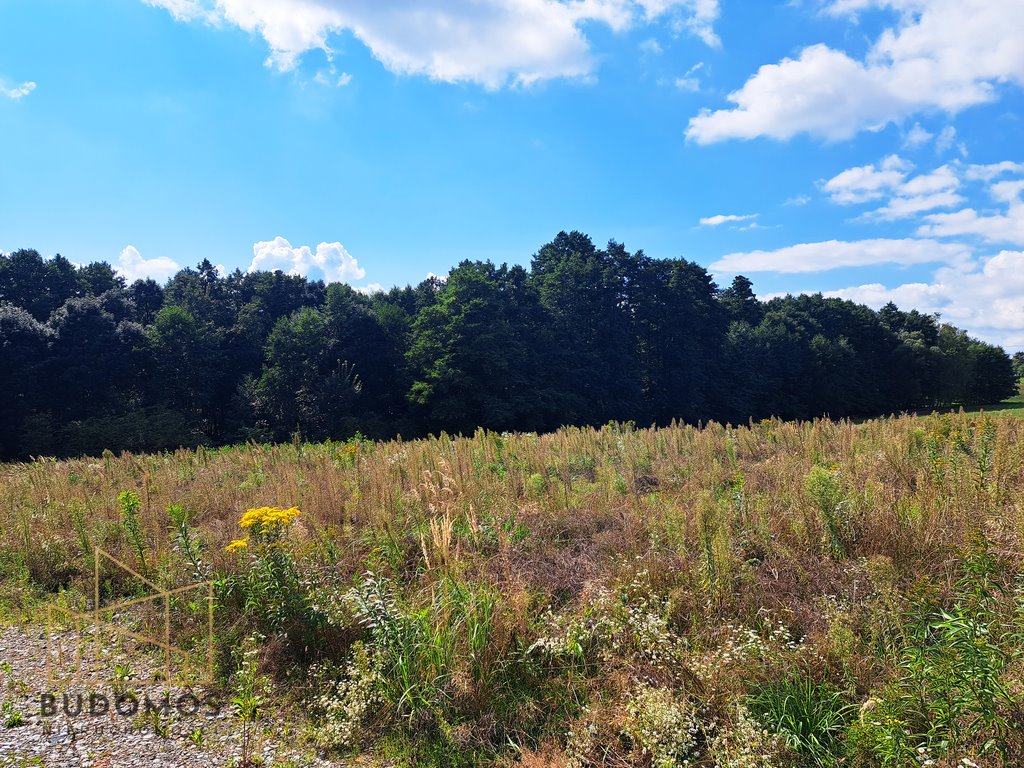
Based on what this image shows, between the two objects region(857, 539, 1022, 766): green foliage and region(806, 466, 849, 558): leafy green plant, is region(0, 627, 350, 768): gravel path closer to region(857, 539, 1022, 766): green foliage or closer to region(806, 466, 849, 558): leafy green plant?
region(857, 539, 1022, 766): green foliage

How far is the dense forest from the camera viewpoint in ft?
88.2

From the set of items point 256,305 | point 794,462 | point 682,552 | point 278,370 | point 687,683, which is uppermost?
point 256,305

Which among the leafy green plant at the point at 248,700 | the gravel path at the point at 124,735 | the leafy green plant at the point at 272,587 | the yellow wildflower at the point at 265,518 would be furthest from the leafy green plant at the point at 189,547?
the leafy green plant at the point at 248,700

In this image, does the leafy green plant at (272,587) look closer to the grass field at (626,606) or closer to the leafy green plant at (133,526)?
the grass field at (626,606)

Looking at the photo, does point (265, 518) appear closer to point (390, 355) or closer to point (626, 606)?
point (626, 606)

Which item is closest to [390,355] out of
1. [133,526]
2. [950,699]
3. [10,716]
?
[133,526]

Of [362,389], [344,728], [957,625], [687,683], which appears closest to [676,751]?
[687,683]

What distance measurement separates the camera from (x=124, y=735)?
333 centimetres

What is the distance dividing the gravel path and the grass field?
241 mm

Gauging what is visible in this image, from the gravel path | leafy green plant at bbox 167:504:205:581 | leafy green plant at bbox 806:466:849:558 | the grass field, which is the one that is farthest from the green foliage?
leafy green plant at bbox 167:504:205:581

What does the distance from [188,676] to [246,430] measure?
27.6 m

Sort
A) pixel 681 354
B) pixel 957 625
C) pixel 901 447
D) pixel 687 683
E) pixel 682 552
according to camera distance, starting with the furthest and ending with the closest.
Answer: pixel 681 354
pixel 901 447
pixel 682 552
pixel 687 683
pixel 957 625

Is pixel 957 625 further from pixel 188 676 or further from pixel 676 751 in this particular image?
pixel 188 676

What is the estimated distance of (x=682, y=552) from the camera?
14.3 feet
